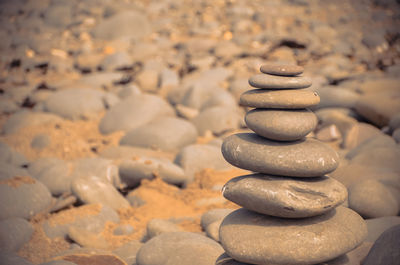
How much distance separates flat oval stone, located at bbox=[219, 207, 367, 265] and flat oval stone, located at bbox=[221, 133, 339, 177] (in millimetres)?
379

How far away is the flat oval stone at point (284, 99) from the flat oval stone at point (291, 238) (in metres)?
0.86

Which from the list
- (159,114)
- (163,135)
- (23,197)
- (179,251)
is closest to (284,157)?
(179,251)

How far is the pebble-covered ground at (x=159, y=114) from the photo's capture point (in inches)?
175

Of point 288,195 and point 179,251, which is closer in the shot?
point 288,195

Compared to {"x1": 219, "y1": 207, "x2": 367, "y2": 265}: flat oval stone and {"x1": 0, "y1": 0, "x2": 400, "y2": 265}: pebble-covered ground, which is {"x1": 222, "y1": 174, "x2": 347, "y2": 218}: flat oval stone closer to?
{"x1": 219, "y1": 207, "x2": 367, "y2": 265}: flat oval stone

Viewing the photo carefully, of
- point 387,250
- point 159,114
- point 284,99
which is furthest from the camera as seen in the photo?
point 159,114

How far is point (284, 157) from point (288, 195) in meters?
0.27

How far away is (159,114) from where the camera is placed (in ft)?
26.5

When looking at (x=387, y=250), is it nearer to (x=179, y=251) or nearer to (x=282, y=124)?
(x=282, y=124)

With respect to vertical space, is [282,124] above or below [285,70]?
below

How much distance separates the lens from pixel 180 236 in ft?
13.1

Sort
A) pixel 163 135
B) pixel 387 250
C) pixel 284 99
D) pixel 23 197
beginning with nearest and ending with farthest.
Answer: pixel 387 250 → pixel 284 99 → pixel 23 197 → pixel 163 135

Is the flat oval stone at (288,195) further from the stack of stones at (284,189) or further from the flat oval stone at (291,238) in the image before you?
the flat oval stone at (291,238)

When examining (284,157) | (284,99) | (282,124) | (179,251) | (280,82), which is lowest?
(179,251)
